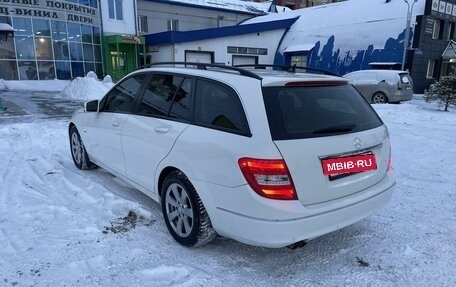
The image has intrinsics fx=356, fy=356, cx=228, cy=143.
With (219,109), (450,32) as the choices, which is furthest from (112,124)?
(450,32)

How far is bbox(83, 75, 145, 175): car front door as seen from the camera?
4164 millimetres

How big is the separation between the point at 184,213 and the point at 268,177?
1.03 meters

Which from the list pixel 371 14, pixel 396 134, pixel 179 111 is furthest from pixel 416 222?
pixel 371 14

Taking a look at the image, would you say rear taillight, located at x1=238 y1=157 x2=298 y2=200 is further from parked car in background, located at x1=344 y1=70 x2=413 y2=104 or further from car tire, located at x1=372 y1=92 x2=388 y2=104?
car tire, located at x1=372 y1=92 x2=388 y2=104

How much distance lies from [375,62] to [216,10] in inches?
825

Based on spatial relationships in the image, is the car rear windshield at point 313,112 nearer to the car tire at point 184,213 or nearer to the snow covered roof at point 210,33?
the car tire at point 184,213

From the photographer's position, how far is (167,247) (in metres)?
3.29

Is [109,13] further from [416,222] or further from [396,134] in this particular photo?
[416,222]

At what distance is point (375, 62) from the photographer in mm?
25094

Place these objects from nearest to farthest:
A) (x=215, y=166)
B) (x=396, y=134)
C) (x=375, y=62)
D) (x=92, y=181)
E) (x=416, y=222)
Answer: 1. (x=215, y=166)
2. (x=416, y=222)
3. (x=92, y=181)
4. (x=396, y=134)
5. (x=375, y=62)

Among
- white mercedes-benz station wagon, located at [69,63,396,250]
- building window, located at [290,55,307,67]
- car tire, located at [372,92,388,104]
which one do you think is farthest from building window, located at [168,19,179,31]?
white mercedes-benz station wagon, located at [69,63,396,250]

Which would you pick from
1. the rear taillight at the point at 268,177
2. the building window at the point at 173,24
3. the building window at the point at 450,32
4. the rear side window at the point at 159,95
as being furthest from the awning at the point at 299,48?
the rear taillight at the point at 268,177

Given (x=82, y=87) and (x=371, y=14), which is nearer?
(x=82, y=87)

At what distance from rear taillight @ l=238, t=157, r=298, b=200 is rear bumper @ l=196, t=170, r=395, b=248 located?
0.31 ft
